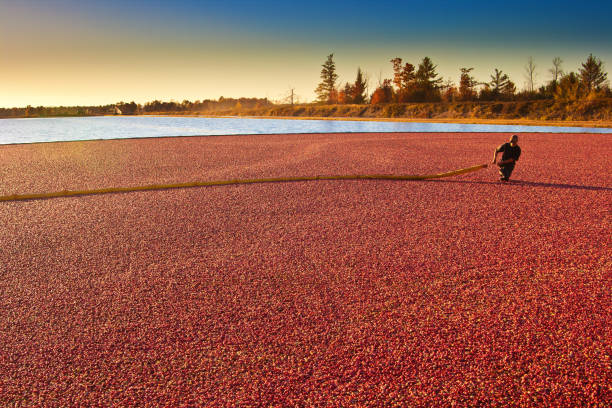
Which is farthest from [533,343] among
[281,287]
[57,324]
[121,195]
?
[121,195]

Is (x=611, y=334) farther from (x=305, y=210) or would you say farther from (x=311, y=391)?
(x=305, y=210)

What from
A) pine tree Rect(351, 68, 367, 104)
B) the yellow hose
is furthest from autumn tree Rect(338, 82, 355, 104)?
the yellow hose

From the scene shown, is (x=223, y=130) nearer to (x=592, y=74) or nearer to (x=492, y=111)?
(x=492, y=111)

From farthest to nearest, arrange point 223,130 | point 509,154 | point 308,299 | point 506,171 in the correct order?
point 223,130
point 506,171
point 509,154
point 308,299

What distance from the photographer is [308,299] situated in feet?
13.3

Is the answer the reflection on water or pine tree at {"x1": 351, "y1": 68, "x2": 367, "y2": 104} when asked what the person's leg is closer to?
Result: the reflection on water

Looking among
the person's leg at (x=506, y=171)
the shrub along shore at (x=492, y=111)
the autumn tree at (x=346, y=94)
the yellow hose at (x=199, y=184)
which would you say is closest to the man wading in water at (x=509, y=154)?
the person's leg at (x=506, y=171)

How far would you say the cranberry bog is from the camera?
2816mm

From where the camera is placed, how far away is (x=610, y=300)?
3.95m

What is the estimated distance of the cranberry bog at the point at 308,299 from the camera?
282cm

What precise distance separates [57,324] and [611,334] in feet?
15.8

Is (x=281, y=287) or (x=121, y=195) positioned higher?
(x=121, y=195)

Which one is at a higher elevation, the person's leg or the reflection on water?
the reflection on water

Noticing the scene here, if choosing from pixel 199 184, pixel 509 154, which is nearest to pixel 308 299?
pixel 199 184
